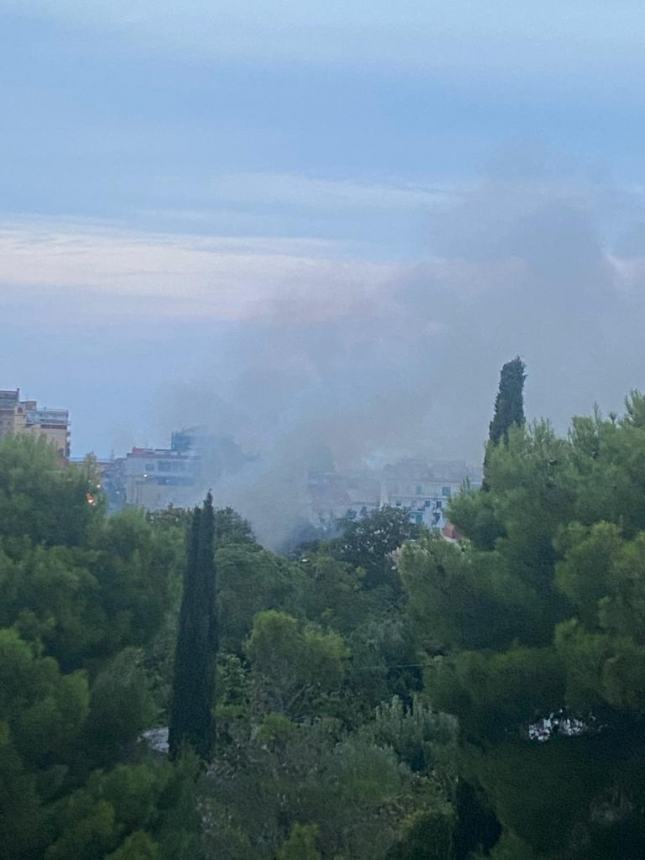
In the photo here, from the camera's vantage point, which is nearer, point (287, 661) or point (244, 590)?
point (287, 661)

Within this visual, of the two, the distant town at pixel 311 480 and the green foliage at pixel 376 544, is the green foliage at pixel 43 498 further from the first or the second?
the distant town at pixel 311 480

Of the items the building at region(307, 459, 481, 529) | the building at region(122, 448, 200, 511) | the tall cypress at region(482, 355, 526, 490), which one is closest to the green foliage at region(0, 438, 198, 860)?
the tall cypress at region(482, 355, 526, 490)

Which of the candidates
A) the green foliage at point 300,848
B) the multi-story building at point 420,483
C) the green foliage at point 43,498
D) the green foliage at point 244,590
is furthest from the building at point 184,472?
the green foliage at point 300,848

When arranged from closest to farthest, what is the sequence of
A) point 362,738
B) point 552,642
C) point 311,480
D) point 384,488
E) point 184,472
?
1. point 552,642
2. point 362,738
3. point 311,480
4. point 384,488
5. point 184,472

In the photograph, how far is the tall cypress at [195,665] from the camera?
11805 mm

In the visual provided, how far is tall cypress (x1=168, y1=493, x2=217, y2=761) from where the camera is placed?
11.8 m

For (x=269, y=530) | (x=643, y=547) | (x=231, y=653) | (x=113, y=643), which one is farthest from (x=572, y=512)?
(x=269, y=530)

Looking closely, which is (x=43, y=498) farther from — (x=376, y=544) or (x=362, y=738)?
(x=376, y=544)

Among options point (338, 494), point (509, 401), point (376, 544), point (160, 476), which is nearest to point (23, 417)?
point (160, 476)

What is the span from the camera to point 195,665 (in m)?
12.0

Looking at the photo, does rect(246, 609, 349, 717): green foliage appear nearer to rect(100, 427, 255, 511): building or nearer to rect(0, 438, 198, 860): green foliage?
rect(0, 438, 198, 860): green foliage

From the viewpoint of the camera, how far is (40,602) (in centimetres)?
938

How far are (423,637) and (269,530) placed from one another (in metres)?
23.5

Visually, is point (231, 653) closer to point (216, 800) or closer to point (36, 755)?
point (216, 800)
